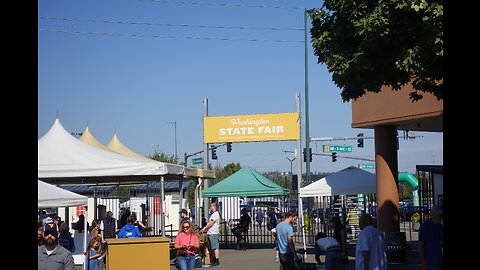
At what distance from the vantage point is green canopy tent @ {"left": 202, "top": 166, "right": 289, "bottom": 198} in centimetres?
2412

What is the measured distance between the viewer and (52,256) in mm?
9109

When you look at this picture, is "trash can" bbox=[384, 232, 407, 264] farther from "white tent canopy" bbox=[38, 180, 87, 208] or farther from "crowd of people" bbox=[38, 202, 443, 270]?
"white tent canopy" bbox=[38, 180, 87, 208]

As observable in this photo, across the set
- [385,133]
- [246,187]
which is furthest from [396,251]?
[246,187]

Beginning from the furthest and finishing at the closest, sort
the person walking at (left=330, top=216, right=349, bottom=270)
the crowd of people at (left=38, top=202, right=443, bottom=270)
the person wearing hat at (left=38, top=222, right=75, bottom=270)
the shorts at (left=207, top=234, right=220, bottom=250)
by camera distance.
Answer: the shorts at (left=207, top=234, right=220, bottom=250) < the person walking at (left=330, top=216, right=349, bottom=270) < the crowd of people at (left=38, top=202, right=443, bottom=270) < the person wearing hat at (left=38, top=222, right=75, bottom=270)

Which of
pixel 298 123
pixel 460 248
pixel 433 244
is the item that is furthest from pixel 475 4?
pixel 298 123

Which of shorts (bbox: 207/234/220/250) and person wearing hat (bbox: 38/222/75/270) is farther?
shorts (bbox: 207/234/220/250)

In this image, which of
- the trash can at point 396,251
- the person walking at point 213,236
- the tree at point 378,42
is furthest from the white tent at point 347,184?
the tree at point 378,42

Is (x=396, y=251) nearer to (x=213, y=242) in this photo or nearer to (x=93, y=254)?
(x=213, y=242)

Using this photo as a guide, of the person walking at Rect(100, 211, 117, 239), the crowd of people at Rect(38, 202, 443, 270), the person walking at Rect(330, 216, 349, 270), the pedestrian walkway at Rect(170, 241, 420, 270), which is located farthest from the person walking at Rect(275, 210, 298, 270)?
the person walking at Rect(100, 211, 117, 239)

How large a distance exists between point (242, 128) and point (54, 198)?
19.3m

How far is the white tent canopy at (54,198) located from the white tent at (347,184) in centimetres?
908

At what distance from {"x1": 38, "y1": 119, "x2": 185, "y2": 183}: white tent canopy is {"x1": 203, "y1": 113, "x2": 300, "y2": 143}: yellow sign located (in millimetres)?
12871

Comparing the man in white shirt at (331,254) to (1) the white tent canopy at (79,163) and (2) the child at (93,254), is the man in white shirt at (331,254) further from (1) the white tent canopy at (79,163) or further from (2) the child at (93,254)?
(1) the white tent canopy at (79,163)
